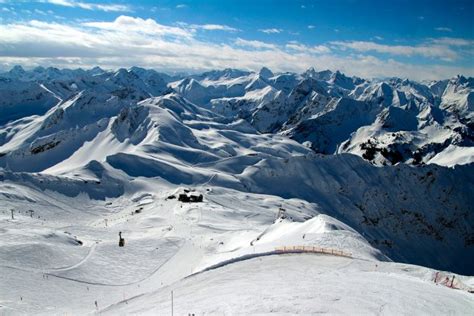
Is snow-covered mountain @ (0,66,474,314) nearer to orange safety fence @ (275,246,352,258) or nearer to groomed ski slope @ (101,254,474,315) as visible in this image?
groomed ski slope @ (101,254,474,315)

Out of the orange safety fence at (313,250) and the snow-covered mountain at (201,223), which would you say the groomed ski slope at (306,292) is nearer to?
the snow-covered mountain at (201,223)

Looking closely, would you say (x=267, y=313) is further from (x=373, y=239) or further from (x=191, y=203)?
(x=373, y=239)

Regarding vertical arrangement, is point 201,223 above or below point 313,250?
below

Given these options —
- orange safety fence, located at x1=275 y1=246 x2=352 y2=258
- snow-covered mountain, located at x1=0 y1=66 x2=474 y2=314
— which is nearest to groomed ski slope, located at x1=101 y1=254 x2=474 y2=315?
snow-covered mountain, located at x1=0 y1=66 x2=474 y2=314

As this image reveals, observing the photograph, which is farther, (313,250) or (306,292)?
(313,250)

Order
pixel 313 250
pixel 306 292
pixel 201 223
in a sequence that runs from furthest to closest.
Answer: pixel 201 223
pixel 313 250
pixel 306 292

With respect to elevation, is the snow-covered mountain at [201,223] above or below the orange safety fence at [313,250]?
below

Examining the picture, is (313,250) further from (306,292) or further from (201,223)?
(201,223)

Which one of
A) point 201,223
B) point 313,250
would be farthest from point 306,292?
point 201,223

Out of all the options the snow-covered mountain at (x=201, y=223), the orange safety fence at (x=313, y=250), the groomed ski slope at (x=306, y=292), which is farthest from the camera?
the orange safety fence at (x=313, y=250)

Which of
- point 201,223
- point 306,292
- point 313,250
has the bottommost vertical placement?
point 201,223

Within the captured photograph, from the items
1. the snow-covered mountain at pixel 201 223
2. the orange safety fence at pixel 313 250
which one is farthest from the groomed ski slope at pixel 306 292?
the orange safety fence at pixel 313 250
